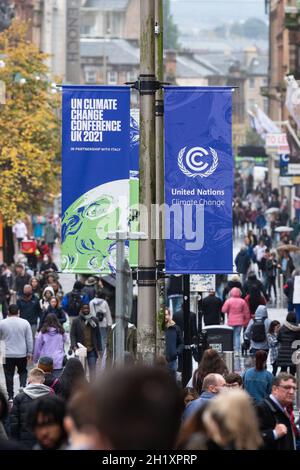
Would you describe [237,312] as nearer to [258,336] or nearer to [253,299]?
[253,299]

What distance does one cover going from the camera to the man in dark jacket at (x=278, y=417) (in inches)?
417

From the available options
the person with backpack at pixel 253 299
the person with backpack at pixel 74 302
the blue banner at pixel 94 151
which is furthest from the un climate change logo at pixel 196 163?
the person with backpack at pixel 253 299

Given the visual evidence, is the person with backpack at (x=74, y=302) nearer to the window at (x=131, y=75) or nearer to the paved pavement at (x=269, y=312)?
the paved pavement at (x=269, y=312)

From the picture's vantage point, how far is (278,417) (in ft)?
36.3

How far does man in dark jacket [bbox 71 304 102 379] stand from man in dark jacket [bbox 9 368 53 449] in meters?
8.94

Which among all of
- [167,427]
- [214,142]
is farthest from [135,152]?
[167,427]

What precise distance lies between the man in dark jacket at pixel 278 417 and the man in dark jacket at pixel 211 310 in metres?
15.8

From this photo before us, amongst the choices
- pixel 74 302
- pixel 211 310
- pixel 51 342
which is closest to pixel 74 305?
Answer: pixel 74 302

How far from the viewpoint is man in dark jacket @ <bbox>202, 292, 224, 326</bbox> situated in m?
27.6

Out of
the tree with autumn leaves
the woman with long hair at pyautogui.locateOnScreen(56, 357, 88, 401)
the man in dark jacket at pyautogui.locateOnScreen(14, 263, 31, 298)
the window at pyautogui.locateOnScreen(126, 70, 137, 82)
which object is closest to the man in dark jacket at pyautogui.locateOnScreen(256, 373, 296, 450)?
the woman with long hair at pyautogui.locateOnScreen(56, 357, 88, 401)

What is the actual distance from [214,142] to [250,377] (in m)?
2.49

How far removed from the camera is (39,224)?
62000mm

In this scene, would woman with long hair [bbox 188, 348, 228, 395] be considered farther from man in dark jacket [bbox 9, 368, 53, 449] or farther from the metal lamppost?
the metal lamppost
